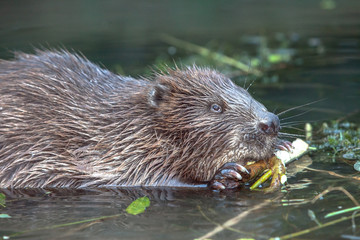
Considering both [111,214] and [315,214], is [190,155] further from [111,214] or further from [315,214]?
[315,214]

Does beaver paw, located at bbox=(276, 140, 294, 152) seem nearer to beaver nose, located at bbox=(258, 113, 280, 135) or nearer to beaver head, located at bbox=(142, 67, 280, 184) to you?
beaver head, located at bbox=(142, 67, 280, 184)

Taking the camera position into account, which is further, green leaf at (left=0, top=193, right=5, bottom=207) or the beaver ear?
the beaver ear

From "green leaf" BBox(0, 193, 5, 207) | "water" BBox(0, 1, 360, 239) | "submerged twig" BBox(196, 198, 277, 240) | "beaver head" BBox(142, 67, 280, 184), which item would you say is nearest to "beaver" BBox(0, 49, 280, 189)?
"beaver head" BBox(142, 67, 280, 184)

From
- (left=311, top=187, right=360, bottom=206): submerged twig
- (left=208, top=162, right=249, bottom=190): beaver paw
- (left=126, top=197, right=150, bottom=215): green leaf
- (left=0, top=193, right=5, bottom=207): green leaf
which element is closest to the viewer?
(left=311, top=187, right=360, bottom=206): submerged twig

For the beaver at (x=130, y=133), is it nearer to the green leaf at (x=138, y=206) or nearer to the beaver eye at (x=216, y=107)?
the beaver eye at (x=216, y=107)

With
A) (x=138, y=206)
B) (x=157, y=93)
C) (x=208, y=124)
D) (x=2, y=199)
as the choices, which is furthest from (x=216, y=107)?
(x=2, y=199)

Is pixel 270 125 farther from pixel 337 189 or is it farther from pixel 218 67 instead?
pixel 218 67

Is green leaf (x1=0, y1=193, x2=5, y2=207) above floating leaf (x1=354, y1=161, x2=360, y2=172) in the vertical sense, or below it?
below
